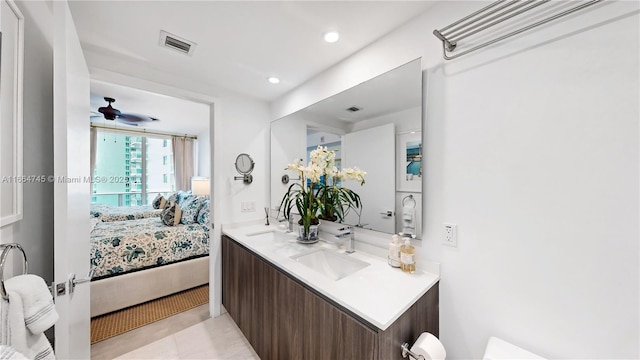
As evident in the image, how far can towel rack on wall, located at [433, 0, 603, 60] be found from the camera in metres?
0.85

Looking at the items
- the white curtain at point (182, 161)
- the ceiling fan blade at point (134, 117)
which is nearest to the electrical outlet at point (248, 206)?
the ceiling fan blade at point (134, 117)

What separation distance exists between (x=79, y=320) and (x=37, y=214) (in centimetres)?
57

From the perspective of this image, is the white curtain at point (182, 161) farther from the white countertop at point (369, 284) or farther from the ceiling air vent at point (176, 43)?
the white countertop at point (369, 284)

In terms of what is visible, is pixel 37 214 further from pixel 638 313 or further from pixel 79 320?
pixel 638 313

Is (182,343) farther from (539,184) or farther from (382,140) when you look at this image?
(539,184)

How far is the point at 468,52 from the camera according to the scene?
1060mm

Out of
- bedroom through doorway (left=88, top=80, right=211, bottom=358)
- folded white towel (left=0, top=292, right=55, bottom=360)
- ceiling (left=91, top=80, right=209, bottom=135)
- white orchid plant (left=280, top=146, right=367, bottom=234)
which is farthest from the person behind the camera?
ceiling (left=91, top=80, right=209, bottom=135)

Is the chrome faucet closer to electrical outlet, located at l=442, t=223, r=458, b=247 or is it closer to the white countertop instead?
the white countertop

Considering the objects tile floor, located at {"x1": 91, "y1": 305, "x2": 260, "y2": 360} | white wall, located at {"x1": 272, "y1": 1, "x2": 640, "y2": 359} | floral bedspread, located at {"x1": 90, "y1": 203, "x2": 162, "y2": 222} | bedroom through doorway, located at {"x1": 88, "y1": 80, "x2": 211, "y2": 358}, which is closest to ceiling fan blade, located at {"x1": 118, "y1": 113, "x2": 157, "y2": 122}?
bedroom through doorway, located at {"x1": 88, "y1": 80, "x2": 211, "y2": 358}

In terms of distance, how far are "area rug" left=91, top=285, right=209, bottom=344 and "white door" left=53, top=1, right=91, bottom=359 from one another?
104 centimetres

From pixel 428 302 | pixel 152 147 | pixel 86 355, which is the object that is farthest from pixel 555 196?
pixel 152 147

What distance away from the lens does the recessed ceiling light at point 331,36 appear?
55.1 inches

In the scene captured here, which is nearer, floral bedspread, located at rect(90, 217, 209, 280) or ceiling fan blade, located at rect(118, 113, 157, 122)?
floral bedspread, located at rect(90, 217, 209, 280)

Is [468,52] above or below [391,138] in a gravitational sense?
above
